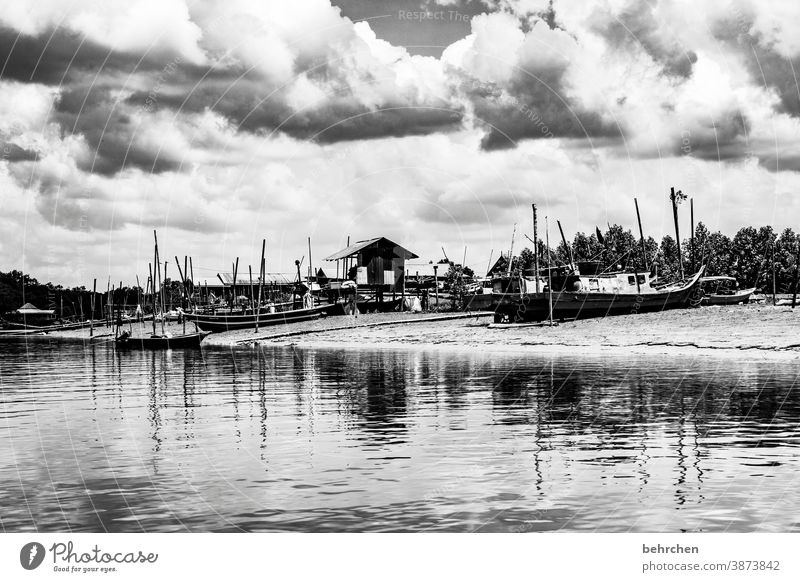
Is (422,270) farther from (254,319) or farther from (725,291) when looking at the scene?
(725,291)

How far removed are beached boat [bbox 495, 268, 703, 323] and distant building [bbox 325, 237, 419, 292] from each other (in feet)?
147

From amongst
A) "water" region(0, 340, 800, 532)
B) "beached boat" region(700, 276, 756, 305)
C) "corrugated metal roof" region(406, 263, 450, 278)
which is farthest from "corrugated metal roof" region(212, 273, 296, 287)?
"water" region(0, 340, 800, 532)

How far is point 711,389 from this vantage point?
35438 millimetres

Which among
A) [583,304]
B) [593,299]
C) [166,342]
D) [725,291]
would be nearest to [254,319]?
[166,342]

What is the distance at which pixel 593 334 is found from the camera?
68.9 metres

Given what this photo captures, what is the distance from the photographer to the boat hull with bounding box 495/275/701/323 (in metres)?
80.2

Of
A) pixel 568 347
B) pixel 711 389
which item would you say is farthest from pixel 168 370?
pixel 711 389

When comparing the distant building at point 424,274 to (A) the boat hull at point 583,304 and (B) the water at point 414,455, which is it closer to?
(A) the boat hull at point 583,304

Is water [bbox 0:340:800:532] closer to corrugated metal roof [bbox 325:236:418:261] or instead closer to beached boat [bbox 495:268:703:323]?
beached boat [bbox 495:268:703:323]

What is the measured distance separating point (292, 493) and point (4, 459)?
879 centimetres

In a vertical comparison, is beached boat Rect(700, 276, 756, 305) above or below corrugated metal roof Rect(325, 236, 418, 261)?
below

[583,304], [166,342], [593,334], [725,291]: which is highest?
[725,291]

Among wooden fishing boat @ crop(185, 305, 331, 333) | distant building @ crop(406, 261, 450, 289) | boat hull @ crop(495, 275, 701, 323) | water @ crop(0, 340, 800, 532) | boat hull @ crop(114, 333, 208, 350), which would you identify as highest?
distant building @ crop(406, 261, 450, 289)

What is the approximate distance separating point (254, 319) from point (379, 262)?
74.6 feet
